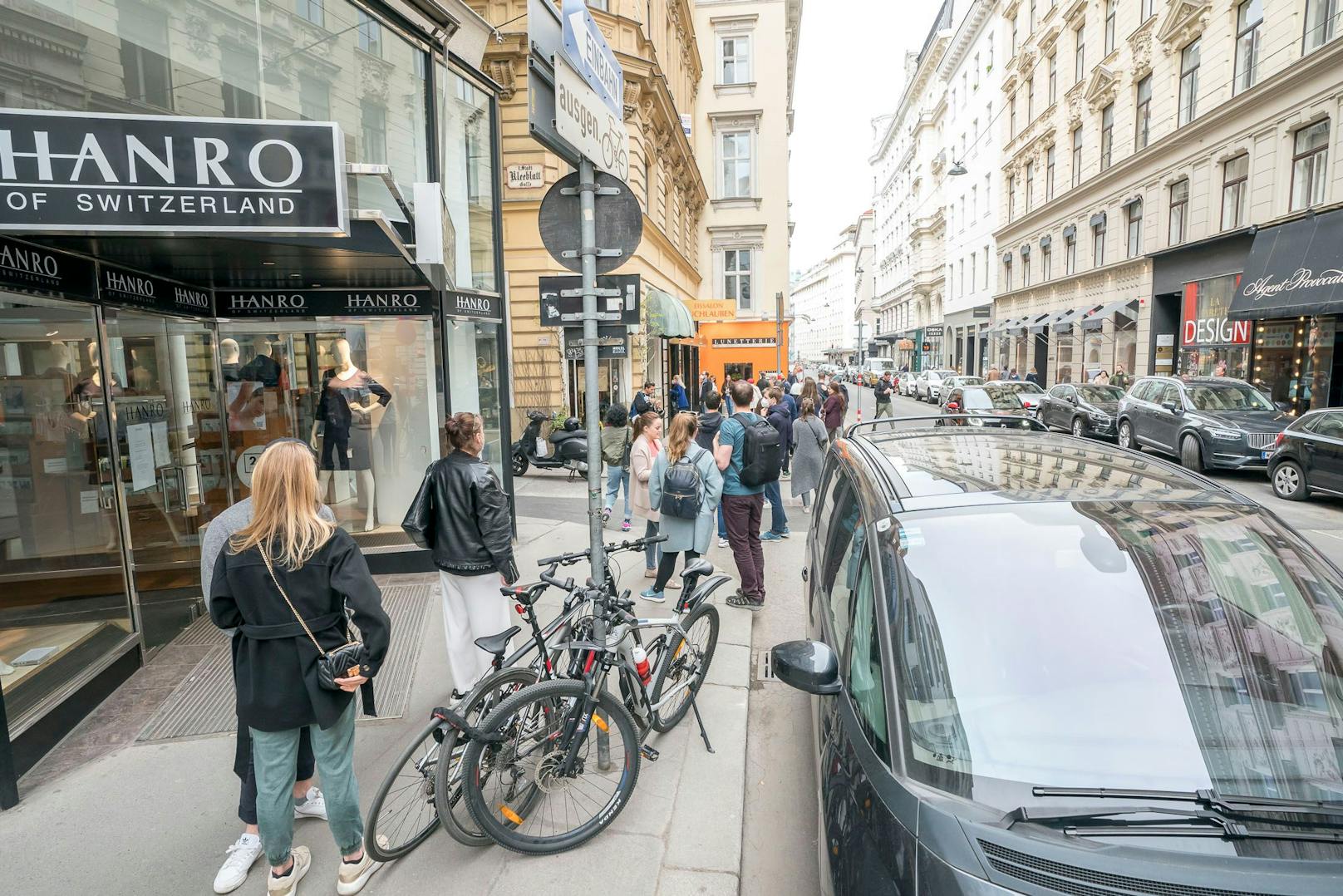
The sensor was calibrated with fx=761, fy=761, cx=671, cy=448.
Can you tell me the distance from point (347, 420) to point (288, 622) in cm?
541

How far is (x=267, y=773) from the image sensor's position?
295 centimetres

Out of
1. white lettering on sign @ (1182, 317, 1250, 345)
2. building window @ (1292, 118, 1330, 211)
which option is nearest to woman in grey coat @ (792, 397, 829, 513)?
building window @ (1292, 118, 1330, 211)

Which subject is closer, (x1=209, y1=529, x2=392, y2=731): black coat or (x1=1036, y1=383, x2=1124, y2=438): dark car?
(x1=209, y1=529, x2=392, y2=731): black coat

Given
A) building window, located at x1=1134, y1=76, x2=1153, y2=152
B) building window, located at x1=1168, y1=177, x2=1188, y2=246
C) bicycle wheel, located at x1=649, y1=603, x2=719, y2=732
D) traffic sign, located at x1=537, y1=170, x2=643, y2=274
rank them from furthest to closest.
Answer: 1. building window, located at x1=1134, y1=76, x2=1153, y2=152
2. building window, located at x1=1168, y1=177, x2=1188, y2=246
3. bicycle wheel, located at x1=649, y1=603, x2=719, y2=732
4. traffic sign, located at x1=537, y1=170, x2=643, y2=274

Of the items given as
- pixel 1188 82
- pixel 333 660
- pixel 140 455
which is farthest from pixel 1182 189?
pixel 333 660

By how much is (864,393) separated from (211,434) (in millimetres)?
39653

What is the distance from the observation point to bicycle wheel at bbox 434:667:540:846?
3053 millimetres

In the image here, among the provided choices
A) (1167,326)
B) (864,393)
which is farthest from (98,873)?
(864,393)

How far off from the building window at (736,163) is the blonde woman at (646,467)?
29530 millimetres

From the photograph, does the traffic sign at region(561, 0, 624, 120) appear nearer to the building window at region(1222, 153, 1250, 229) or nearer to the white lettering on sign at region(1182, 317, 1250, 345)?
the white lettering on sign at region(1182, 317, 1250, 345)

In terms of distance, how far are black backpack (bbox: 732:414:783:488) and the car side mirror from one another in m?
3.82

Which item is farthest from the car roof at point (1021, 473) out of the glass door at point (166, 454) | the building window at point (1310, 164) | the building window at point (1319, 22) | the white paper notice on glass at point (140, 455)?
the building window at point (1319, 22)

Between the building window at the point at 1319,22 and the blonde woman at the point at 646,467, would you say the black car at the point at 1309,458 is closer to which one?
the blonde woman at the point at 646,467

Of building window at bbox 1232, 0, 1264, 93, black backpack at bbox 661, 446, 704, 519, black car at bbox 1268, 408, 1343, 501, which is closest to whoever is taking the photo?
black backpack at bbox 661, 446, 704, 519
